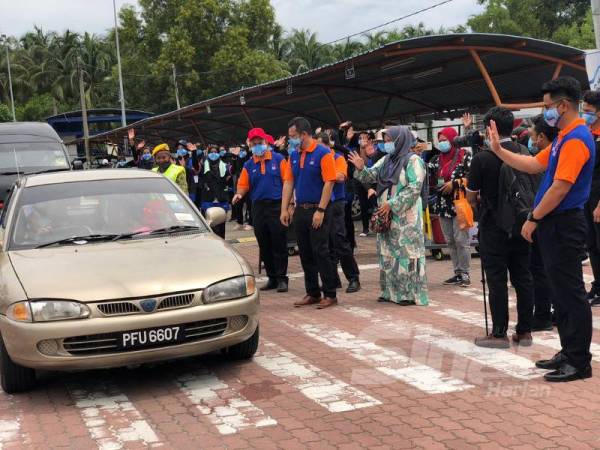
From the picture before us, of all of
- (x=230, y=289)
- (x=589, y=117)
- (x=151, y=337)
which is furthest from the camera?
(x=589, y=117)

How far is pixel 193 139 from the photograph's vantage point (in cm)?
3356

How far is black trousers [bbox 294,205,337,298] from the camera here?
27.8ft

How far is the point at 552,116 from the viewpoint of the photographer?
5445 mm

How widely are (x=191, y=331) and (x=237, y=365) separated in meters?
0.87

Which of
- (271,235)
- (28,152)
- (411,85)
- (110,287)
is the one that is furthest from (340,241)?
(411,85)

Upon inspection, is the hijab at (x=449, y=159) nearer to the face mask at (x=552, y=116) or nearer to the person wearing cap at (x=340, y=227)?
the person wearing cap at (x=340, y=227)

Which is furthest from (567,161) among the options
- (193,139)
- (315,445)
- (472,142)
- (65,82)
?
(65,82)

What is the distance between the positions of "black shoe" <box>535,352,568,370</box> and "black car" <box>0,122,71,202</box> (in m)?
11.2

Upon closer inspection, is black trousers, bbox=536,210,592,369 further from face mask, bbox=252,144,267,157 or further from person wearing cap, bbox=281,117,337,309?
face mask, bbox=252,144,267,157

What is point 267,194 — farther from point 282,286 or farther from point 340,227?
point 282,286

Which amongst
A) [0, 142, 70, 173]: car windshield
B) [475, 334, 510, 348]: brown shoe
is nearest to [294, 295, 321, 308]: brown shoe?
[475, 334, 510, 348]: brown shoe

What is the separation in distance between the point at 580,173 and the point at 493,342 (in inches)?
71.1

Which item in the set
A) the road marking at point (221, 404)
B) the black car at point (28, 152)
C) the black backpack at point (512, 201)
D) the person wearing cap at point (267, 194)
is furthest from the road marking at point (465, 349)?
the black car at point (28, 152)

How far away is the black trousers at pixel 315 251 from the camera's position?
Answer: 8469mm
